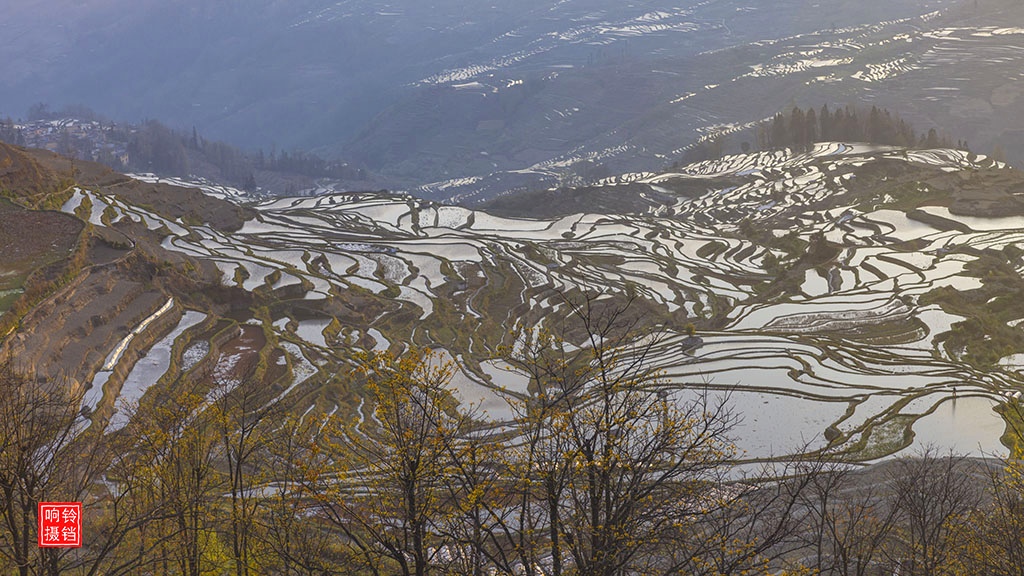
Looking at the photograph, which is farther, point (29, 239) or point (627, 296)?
point (627, 296)

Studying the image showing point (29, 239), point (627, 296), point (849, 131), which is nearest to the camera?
point (29, 239)

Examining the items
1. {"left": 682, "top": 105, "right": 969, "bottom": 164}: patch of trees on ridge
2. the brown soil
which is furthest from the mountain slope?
{"left": 682, "top": 105, "right": 969, "bottom": 164}: patch of trees on ridge

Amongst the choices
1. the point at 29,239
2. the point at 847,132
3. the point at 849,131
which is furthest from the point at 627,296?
the point at 849,131

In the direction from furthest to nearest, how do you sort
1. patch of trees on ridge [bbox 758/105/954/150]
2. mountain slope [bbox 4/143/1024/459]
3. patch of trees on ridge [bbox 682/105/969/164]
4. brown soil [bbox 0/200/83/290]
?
patch of trees on ridge [bbox 758/105/954/150] < patch of trees on ridge [bbox 682/105/969/164] < brown soil [bbox 0/200/83/290] < mountain slope [bbox 4/143/1024/459]

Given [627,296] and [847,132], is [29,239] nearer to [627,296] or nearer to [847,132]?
[627,296]

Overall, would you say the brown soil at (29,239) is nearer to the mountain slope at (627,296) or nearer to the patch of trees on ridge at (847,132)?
the mountain slope at (627,296)

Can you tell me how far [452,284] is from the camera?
51.8 metres

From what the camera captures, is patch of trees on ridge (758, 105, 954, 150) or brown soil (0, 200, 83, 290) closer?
brown soil (0, 200, 83, 290)

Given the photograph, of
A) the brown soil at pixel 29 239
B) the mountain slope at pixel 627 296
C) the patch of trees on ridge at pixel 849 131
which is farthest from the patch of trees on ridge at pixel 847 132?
the brown soil at pixel 29 239

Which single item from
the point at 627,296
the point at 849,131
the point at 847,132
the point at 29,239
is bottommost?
the point at 627,296

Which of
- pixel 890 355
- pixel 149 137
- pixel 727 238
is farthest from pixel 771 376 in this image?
pixel 149 137

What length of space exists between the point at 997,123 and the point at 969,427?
15380cm

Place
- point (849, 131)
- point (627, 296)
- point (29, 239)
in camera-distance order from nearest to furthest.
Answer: point (29, 239), point (627, 296), point (849, 131)

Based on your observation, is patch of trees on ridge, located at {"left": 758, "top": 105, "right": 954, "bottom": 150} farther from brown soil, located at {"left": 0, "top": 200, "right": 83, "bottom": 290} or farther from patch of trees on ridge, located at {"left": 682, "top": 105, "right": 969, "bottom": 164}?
brown soil, located at {"left": 0, "top": 200, "right": 83, "bottom": 290}
